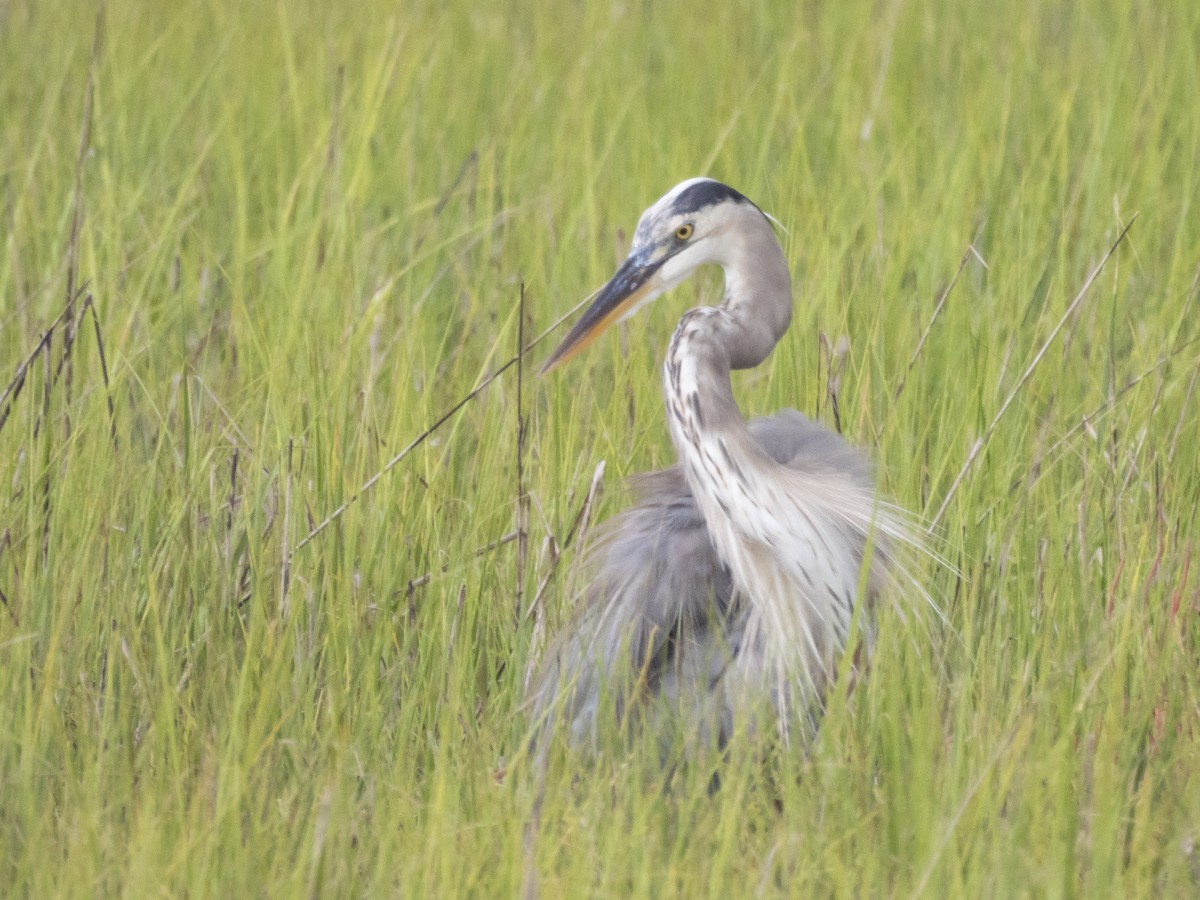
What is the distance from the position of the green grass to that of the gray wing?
0.25ft

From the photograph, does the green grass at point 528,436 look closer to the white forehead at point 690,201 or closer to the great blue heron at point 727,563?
the great blue heron at point 727,563

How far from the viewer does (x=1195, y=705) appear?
6.95 feet

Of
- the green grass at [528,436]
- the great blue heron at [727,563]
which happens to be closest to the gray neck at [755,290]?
the great blue heron at [727,563]

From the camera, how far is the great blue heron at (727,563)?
227cm

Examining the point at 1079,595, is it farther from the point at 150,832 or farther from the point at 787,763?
the point at 150,832

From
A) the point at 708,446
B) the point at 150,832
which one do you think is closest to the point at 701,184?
the point at 708,446

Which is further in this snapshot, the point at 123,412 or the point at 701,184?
the point at 123,412

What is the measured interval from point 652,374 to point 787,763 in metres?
1.34

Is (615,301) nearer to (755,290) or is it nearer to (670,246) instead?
(670,246)

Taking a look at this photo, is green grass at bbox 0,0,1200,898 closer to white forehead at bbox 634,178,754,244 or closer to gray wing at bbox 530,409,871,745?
gray wing at bbox 530,409,871,745

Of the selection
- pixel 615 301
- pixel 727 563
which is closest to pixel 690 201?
pixel 615 301

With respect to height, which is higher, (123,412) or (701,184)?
(701,184)

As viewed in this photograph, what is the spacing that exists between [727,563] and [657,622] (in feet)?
0.46

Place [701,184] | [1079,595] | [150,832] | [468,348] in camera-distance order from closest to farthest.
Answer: [150,832] → [1079,595] → [701,184] → [468,348]
